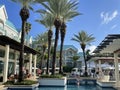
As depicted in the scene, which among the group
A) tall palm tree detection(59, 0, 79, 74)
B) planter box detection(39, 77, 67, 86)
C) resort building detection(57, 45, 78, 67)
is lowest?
planter box detection(39, 77, 67, 86)

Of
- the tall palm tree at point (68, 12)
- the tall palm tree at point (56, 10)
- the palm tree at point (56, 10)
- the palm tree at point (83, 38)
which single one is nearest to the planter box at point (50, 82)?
the tall palm tree at point (56, 10)

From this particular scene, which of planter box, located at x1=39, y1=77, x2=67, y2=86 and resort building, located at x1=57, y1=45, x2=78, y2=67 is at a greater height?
resort building, located at x1=57, y1=45, x2=78, y2=67

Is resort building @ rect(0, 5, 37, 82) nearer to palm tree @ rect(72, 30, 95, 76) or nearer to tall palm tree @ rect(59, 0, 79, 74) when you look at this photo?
tall palm tree @ rect(59, 0, 79, 74)

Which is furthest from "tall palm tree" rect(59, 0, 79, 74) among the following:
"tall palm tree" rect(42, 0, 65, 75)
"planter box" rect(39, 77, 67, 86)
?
"planter box" rect(39, 77, 67, 86)

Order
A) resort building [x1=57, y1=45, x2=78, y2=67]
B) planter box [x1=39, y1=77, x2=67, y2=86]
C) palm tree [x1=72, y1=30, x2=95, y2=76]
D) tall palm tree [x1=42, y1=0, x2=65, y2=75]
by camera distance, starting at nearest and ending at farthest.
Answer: planter box [x1=39, y1=77, x2=67, y2=86]
tall palm tree [x1=42, y1=0, x2=65, y2=75]
palm tree [x1=72, y1=30, x2=95, y2=76]
resort building [x1=57, y1=45, x2=78, y2=67]

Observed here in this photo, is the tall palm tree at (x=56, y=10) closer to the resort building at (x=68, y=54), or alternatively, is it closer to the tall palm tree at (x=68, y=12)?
the tall palm tree at (x=68, y=12)

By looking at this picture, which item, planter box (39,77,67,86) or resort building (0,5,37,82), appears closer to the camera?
resort building (0,5,37,82)

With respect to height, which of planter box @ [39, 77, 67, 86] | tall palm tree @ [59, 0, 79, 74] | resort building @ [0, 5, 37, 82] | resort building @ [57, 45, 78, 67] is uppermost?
tall palm tree @ [59, 0, 79, 74]

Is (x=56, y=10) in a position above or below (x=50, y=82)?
above

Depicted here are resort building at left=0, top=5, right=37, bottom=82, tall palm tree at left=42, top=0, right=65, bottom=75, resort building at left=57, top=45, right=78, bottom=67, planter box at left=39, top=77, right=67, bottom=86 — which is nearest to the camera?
resort building at left=0, top=5, right=37, bottom=82

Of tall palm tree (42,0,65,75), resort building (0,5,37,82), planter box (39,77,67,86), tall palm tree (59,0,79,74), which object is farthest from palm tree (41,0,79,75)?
resort building (0,5,37,82)

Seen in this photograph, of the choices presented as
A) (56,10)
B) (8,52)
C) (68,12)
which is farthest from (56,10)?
(8,52)

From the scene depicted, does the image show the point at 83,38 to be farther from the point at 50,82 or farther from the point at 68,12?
the point at 50,82

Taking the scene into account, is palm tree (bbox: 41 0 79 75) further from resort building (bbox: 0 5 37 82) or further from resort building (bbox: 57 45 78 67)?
resort building (bbox: 57 45 78 67)
